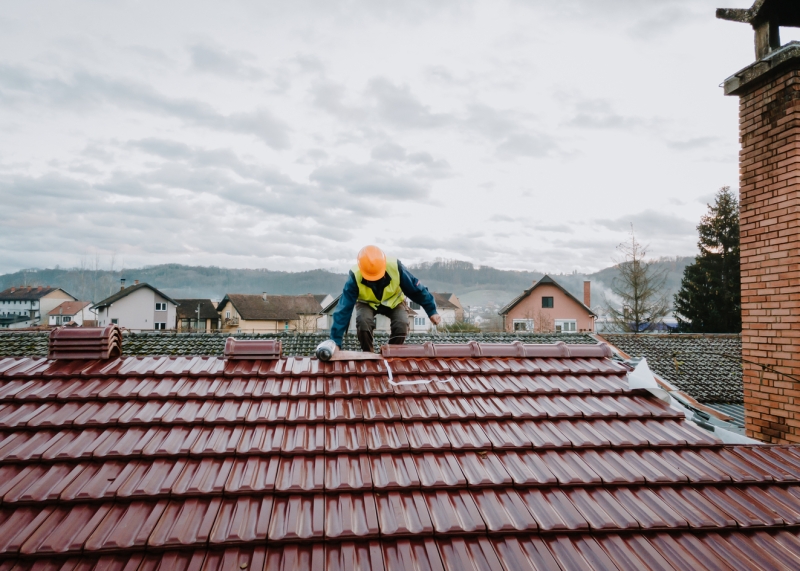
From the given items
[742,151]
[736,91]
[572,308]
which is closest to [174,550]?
[742,151]

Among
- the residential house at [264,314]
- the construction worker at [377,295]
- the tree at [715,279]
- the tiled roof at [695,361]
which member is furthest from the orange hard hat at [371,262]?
the residential house at [264,314]

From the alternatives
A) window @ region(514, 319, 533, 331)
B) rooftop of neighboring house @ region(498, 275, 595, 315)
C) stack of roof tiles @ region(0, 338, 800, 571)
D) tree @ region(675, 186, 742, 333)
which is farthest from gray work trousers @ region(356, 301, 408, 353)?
rooftop of neighboring house @ region(498, 275, 595, 315)

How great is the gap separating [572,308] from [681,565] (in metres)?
43.7

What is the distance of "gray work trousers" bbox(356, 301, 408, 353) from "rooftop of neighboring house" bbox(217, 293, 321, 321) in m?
46.9

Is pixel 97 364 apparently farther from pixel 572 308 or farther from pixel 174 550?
pixel 572 308

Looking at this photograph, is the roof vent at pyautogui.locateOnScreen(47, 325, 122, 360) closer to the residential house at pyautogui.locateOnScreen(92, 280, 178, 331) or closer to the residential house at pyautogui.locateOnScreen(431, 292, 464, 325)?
the residential house at pyautogui.locateOnScreen(92, 280, 178, 331)

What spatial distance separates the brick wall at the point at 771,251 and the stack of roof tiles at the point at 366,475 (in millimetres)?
1092

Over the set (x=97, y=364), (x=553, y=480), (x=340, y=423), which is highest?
(x=97, y=364)

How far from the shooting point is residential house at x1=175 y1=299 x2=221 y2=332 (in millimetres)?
52625

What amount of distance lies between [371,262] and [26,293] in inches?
4200

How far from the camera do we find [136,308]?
45344mm

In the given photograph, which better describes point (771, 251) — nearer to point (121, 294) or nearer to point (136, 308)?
point (121, 294)

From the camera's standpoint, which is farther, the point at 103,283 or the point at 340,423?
the point at 103,283

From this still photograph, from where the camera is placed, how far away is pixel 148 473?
2.43 meters
